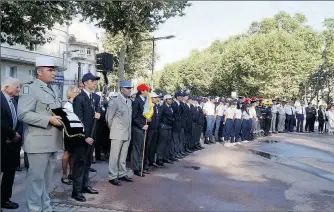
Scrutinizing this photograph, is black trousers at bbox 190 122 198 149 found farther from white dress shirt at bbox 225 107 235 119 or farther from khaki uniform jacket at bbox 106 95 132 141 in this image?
khaki uniform jacket at bbox 106 95 132 141

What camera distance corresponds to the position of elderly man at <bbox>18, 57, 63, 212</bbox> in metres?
4.59

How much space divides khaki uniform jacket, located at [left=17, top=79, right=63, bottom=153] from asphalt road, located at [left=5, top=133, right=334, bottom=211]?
1.23m

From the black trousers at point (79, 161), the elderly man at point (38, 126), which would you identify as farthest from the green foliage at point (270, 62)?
the elderly man at point (38, 126)

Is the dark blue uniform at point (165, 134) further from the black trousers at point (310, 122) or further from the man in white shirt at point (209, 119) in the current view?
the black trousers at point (310, 122)

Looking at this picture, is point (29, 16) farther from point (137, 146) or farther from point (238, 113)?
point (137, 146)

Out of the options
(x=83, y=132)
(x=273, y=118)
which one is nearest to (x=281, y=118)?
(x=273, y=118)

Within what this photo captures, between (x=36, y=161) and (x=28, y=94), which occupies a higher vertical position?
(x=28, y=94)

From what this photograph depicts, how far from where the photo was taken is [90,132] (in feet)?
19.9

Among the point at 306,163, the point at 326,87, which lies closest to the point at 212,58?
the point at 326,87

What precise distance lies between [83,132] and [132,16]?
61.0 feet

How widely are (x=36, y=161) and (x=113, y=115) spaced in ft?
8.17

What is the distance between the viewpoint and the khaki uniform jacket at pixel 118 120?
6980 millimetres

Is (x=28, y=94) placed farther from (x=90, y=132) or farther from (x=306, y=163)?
(x=306, y=163)

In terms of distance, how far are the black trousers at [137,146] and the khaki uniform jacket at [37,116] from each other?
10.4 feet
